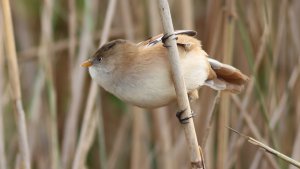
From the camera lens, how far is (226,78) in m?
1.64

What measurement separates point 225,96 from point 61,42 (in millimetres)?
987

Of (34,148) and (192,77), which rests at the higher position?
(192,77)

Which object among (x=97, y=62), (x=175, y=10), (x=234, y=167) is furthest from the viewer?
(x=175, y=10)

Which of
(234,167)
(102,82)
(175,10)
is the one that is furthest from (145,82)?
(175,10)

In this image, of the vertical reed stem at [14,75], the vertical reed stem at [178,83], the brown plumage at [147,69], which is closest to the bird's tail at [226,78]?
the brown plumage at [147,69]

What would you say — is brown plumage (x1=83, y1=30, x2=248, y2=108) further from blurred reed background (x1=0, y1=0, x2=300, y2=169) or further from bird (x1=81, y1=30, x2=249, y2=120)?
blurred reed background (x1=0, y1=0, x2=300, y2=169)

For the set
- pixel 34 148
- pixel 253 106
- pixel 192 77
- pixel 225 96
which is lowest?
pixel 34 148

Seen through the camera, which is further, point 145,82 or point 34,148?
point 34,148

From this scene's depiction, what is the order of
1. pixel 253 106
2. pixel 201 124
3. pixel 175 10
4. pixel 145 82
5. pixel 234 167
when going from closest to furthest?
1. pixel 145 82
2. pixel 201 124
3. pixel 234 167
4. pixel 253 106
5. pixel 175 10

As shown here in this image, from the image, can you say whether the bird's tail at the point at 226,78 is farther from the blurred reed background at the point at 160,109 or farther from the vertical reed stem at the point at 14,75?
the vertical reed stem at the point at 14,75

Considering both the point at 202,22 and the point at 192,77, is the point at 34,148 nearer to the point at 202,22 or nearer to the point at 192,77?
the point at 202,22

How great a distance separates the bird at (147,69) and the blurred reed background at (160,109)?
0.13m

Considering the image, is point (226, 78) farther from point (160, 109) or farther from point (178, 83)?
point (160, 109)

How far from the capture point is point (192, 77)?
1.43m
